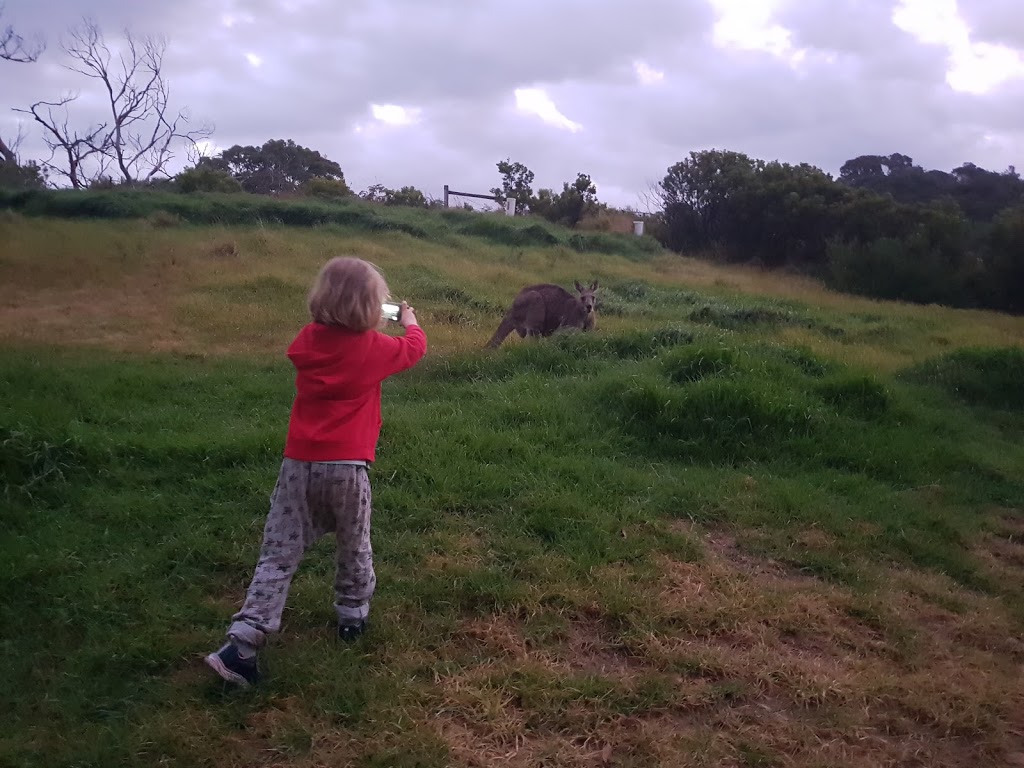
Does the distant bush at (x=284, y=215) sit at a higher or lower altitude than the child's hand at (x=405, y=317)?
higher

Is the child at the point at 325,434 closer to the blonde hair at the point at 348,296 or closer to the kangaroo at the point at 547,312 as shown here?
the blonde hair at the point at 348,296

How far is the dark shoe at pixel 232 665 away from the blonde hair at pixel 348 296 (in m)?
1.42

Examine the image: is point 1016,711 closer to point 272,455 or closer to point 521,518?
point 521,518

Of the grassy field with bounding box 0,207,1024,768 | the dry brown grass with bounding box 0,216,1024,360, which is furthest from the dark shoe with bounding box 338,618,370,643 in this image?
the dry brown grass with bounding box 0,216,1024,360

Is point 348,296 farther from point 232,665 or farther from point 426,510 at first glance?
point 426,510

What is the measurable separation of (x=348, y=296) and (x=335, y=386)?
1.26 feet

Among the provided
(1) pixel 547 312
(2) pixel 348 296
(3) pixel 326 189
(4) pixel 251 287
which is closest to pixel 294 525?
(2) pixel 348 296

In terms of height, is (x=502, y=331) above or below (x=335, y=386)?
below

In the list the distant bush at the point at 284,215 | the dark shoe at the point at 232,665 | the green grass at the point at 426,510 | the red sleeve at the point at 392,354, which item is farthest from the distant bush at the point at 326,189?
Result: the dark shoe at the point at 232,665

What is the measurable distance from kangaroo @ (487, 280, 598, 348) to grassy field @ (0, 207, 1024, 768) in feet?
4.30

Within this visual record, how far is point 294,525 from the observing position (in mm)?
3826

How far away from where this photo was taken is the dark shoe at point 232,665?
144 inches

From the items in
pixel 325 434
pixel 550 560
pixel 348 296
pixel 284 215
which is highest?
pixel 284 215

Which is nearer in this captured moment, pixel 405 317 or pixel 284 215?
pixel 405 317
